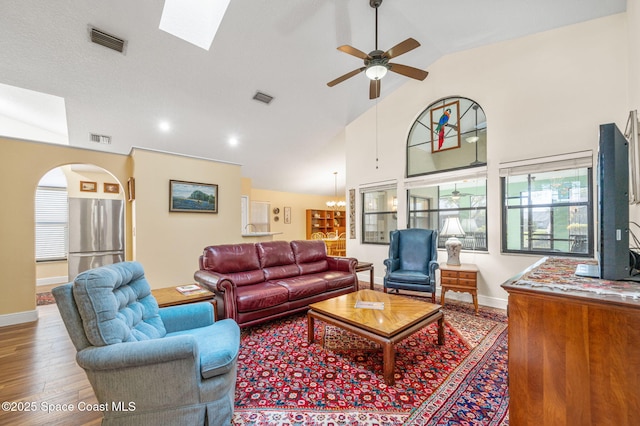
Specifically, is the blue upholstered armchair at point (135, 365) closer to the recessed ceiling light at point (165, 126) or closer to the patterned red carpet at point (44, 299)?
the recessed ceiling light at point (165, 126)

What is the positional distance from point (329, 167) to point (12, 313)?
6607 mm

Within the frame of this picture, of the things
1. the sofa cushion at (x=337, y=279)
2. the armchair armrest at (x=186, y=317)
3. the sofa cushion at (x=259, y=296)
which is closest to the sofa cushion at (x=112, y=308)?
the armchair armrest at (x=186, y=317)

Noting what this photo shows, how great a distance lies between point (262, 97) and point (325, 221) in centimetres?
615

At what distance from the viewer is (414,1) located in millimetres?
3074

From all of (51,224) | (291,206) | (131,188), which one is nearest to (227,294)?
(131,188)

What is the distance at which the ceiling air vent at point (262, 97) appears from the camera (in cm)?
440

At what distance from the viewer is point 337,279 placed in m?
3.64

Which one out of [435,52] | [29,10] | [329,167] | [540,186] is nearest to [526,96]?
[540,186]

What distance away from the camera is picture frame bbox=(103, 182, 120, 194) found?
19.1 feet

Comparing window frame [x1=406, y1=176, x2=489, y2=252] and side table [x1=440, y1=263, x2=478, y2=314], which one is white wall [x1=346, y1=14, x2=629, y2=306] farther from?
side table [x1=440, y1=263, x2=478, y2=314]

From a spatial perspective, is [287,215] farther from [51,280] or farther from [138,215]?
[51,280]

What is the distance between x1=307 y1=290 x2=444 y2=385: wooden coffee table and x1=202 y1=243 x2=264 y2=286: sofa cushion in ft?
3.77

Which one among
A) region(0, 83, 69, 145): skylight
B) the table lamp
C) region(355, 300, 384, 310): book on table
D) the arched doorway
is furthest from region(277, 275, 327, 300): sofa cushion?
region(0, 83, 69, 145): skylight

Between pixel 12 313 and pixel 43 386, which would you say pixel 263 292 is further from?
pixel 12 313
